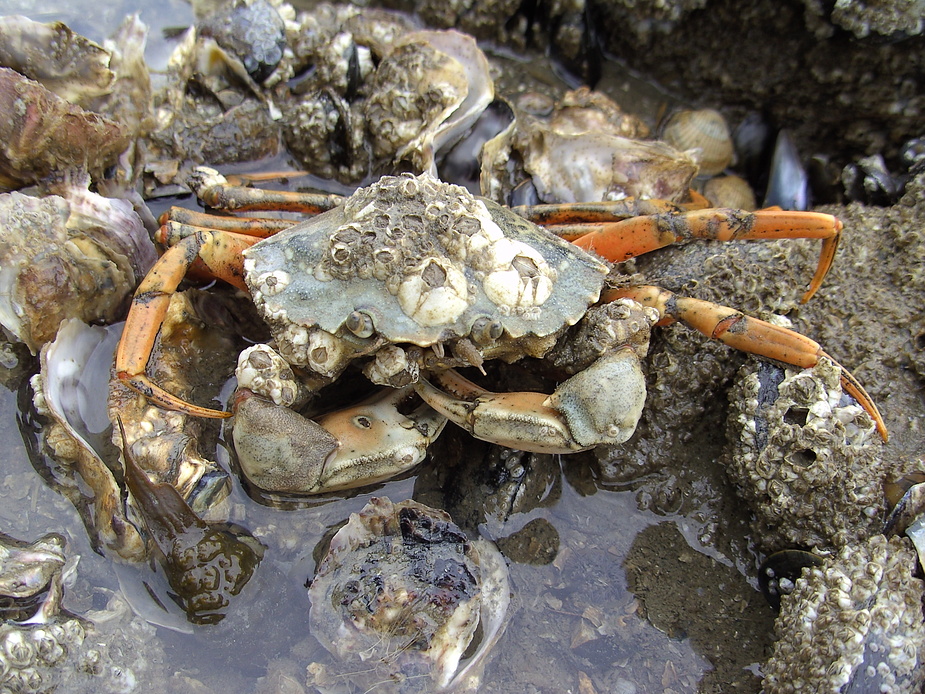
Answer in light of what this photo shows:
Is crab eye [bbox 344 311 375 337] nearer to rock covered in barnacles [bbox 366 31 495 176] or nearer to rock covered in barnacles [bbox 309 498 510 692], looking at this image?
rock covered in barnacles [bbox 309 498 510 692]

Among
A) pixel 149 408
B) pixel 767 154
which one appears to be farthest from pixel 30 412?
pixel 767 154

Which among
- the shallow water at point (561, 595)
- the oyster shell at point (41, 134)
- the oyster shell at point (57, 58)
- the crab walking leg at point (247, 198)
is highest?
the oyster shell at point (57, 58)

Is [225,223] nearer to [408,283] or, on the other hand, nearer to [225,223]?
[225,223]

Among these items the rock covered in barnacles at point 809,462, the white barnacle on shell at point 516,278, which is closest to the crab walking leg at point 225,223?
the white barnacle on shell at point 516,278

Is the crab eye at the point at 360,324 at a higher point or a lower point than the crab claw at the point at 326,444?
higher

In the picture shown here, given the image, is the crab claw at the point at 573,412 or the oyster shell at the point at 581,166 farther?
the oyster shell at the point at 581,166

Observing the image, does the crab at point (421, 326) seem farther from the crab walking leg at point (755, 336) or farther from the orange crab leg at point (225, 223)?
the orange crab leg at point (225, 223)
